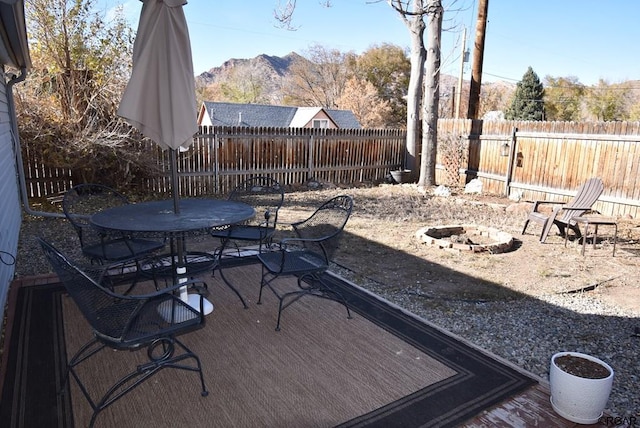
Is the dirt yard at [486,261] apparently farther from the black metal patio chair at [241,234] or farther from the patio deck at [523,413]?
the patio deck at [523,413]

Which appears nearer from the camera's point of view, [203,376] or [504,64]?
[203,376]

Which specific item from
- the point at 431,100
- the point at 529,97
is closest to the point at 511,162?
the point at 431,100

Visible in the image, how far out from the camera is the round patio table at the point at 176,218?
234 centimetres

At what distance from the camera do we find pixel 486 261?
4539 mm

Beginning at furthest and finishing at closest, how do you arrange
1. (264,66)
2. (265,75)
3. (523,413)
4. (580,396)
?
1. (264,66)
2. (265,75)
3. (523,413)
4. (580,396)

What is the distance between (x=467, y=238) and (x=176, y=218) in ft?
13.5

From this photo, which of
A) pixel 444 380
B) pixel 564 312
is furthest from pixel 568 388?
pixel 564 312

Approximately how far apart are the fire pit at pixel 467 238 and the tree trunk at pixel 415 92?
5.13 metres

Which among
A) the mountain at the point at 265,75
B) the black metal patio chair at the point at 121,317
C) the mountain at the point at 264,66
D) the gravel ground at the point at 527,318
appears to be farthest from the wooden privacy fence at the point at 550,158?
the mountain at the point at 264,66

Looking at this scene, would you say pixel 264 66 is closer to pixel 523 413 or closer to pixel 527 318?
pixel 527 318

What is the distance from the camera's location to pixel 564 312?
3270mm

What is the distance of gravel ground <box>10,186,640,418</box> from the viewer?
2.53 meters

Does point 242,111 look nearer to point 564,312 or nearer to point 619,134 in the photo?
point 619,134

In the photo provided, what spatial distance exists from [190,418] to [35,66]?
7162mm
